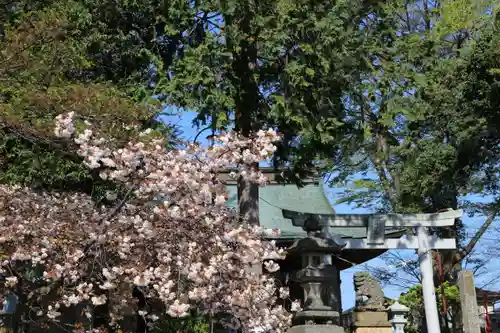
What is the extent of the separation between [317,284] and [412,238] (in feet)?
11.3

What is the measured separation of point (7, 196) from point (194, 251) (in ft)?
8.23

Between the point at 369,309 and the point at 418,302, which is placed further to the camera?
the point at 418,302

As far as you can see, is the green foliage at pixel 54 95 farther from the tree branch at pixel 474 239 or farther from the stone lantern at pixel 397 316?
the tree branch at pixel 474 239

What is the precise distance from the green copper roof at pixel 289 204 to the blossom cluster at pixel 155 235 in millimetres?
7353

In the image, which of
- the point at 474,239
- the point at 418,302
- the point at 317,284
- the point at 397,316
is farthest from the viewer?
the point at 474,239

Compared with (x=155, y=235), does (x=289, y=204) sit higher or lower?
higher

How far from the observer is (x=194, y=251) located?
19.8ft

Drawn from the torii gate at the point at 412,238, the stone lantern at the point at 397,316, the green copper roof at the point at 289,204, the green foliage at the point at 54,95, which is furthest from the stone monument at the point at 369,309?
the green foliage at the point at 54,95

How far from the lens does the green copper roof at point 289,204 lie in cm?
1397

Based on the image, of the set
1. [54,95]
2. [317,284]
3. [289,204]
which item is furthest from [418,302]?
[54,95]

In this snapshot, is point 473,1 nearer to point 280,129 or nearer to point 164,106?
point 280,129

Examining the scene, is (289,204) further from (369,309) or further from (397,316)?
(369,309)

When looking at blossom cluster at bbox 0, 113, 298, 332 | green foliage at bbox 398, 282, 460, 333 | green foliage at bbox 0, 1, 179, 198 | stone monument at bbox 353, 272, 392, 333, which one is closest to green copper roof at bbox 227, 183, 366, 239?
stone monument at bbox 353, 272, 392, 333

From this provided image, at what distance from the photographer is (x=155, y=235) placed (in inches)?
236
